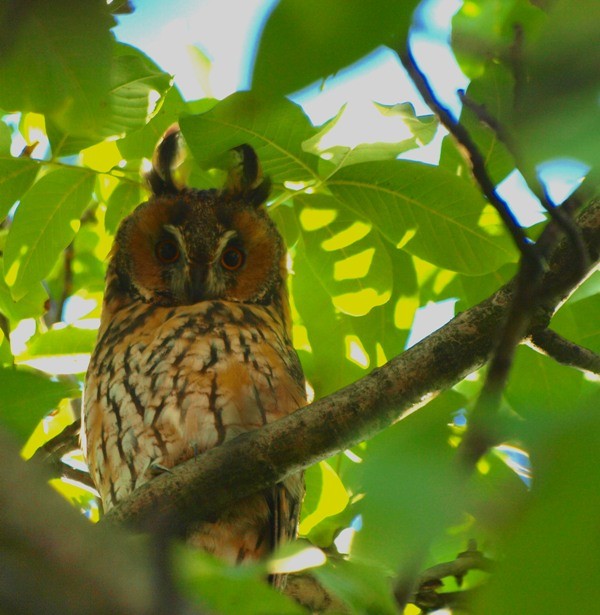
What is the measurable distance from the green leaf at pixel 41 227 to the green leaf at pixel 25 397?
1.56 m

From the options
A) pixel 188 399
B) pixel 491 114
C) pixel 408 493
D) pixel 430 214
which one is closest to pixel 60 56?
pixel 408 493

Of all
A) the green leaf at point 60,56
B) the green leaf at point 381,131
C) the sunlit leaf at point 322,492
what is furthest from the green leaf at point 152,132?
the green leaf at point 60,56

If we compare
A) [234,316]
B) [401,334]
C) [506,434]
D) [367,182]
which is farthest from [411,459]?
[234,316]

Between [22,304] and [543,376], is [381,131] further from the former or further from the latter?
[22,304]

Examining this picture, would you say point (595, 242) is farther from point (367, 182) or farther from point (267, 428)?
point (267, 428)

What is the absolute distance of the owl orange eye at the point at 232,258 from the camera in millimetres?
3459

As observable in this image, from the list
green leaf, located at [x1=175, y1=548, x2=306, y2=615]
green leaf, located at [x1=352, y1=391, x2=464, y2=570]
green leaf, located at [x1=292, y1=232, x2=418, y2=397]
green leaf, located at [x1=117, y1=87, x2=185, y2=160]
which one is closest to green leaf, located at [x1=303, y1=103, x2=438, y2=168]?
green leaf, located at [x1=292, y1=232, x2=418, y2=397]

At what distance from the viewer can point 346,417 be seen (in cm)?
194

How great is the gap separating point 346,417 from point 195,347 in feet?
3.63

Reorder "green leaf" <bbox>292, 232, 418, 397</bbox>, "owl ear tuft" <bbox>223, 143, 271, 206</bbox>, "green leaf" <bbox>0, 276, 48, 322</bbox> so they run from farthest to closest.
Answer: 1. "owl ear tuft" <bbox>223, 143, 271, 206</bbox>
2. "green leaf" <bbox>0, 276, 48, 322</bbox>
3. "green leaf" <bbox>292, 232, 418, 397</bbox>

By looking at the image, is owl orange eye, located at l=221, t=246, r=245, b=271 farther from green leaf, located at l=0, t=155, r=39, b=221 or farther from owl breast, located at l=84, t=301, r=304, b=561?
green leaf, located at l=0, t=155, r=39, b=221

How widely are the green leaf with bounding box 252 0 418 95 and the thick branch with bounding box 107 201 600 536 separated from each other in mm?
1532

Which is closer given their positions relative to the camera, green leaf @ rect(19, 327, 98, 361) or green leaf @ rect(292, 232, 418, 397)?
green leaf @ rect(292, 232, 418, 397)

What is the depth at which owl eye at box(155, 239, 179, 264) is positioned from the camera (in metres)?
3.45
